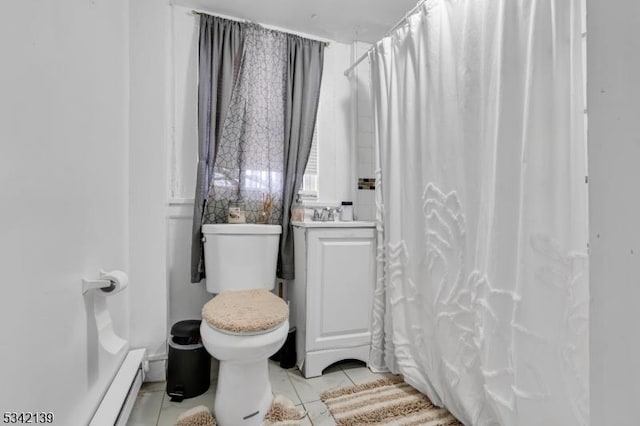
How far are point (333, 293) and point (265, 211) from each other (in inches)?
26.4

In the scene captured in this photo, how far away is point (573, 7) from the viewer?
33.5 inches

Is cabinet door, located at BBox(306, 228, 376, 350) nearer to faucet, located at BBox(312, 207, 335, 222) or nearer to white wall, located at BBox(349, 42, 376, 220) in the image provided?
faucet, located at BBox(312, 207, 335, 222)

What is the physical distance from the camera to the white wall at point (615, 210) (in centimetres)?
33

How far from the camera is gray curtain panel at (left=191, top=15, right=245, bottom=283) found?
1772 mm

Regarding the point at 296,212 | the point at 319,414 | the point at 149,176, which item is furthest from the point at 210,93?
the point at 319,414

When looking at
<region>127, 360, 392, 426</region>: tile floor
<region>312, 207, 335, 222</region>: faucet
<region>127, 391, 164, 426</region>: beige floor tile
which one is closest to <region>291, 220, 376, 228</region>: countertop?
<region>312, 207, 335, 222</region>: faucet

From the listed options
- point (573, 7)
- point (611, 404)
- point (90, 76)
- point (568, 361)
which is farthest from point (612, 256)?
point (90, 76)

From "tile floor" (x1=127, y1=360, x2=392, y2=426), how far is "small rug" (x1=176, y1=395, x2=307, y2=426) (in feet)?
0.16

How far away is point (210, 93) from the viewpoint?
6.01 feet

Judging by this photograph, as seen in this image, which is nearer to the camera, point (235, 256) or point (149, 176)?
point (149, 176)

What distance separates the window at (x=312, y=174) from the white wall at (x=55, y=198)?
3.91 feet

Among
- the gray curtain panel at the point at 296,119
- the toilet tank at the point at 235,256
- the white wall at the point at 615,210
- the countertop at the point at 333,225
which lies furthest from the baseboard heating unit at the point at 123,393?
the white wall at the point at 615,210

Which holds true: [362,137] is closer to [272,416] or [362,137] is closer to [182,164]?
[182,164]

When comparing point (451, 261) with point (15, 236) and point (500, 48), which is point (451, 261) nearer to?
point (500, 48)
